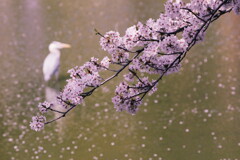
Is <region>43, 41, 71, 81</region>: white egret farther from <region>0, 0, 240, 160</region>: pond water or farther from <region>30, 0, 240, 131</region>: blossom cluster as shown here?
<region>30, 0, 240, 131</region>: blossom cluster

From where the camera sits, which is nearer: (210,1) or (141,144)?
(210,1)

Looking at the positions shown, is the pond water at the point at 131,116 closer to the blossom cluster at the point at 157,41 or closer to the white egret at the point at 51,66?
the white egret at the point at 51,66

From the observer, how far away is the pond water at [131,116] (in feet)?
34.4

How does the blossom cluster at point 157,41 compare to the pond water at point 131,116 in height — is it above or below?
below

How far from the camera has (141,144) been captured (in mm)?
10695

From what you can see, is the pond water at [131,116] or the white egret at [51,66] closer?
the pond water at [131,116]

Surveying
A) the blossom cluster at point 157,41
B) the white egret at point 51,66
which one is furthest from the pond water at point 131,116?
the blossom cluster at point 157,41

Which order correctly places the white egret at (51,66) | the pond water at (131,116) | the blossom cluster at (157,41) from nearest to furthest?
the blossom cluster at (157,41), the pond water at (131,116), the white egret at (51,66)

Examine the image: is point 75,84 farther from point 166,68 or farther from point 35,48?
point 35,48

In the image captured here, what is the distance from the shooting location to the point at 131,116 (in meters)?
12.6

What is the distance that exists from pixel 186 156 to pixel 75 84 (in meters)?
4.73

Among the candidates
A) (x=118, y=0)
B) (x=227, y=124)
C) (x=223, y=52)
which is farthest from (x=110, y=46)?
(x=118, y=0)

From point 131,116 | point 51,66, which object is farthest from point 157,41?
point 51,66

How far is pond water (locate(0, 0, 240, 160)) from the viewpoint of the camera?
1049cm
